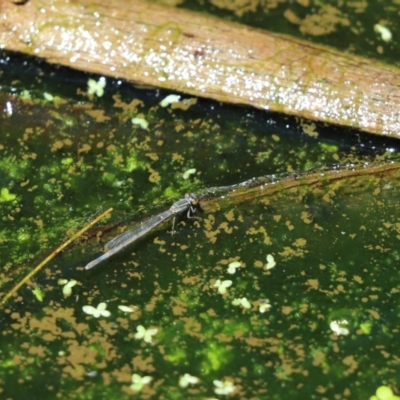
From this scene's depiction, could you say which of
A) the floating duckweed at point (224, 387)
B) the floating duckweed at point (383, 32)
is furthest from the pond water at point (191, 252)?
the floating duckweed at point (383, 32)

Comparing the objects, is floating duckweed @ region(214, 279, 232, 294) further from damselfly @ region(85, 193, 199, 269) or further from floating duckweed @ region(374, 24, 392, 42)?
floating duckweed @ region(374, 24, 392, 42)

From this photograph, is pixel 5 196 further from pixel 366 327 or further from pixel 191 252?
pixel 366 327

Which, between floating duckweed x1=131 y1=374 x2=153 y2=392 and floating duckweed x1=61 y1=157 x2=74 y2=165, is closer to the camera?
floating duckweed x1=131 y1=374 x2=153 y2=392

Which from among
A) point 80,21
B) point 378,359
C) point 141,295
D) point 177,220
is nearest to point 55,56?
point 80,21

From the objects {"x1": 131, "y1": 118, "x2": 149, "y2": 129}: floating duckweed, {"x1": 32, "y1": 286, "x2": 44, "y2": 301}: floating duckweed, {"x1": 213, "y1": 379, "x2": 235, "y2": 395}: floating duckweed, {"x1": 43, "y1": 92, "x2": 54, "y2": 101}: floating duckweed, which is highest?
{"x1": 43, "y1": 92, "x2": 54, "y2": 101}: floating duckweed

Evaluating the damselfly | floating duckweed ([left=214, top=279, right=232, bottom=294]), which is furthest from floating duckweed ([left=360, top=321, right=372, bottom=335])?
the damselfly

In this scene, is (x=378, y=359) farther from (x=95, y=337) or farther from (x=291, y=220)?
(x=95, y=337)

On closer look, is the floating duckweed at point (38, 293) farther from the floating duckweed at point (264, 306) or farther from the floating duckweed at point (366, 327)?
the floating duckweed at point (366, 327)

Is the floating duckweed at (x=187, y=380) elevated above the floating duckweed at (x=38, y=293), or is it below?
below
